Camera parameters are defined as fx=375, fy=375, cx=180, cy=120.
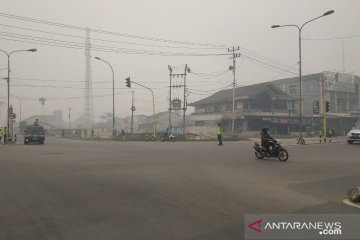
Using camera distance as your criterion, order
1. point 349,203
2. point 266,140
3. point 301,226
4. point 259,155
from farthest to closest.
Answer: point 259,155, point 266,140, point 349,203, point 301,226

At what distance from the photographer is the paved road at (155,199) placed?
577 cm

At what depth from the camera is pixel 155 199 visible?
7969mm

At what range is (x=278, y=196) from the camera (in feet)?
27.6

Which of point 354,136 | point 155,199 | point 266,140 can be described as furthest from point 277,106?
point 155,199

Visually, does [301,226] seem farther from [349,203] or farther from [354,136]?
[354,136]

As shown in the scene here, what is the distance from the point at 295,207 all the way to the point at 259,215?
110cm

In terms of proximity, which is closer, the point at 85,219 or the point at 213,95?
the point at 85,219

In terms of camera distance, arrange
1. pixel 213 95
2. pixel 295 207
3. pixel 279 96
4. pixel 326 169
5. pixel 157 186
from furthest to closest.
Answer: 1. pixel 213 95
2. pixel 279 96
3. pixel 326 169
4. pixel 157 186
5. pixel 295 207

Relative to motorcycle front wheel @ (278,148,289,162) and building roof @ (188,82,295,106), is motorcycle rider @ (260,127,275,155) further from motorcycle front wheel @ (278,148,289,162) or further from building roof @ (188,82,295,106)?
building roof @ (188,82,295,106)

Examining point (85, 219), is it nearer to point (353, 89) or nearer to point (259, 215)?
point (259, 215)

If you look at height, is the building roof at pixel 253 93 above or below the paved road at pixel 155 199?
above

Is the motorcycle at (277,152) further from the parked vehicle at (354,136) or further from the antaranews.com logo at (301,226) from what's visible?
the parked vehicle at (354,136)

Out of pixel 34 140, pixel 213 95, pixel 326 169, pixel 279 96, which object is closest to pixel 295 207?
pixel 326 169

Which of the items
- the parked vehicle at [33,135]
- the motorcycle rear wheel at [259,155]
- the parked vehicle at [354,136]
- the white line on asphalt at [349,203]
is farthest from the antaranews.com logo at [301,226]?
the parked vehicle at [33,135]
